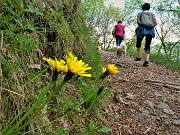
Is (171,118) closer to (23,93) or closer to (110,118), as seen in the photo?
(110,118)

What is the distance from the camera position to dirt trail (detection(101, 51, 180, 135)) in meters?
3.23

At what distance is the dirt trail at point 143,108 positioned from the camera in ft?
10.6

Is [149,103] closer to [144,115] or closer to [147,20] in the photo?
[144,115]

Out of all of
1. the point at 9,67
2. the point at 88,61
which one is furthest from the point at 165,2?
the point at 9,67

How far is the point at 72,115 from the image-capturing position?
8.36 ft

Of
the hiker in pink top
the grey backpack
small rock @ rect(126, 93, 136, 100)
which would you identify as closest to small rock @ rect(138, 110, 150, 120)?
small rock @ rect(126, 93, 136, 100)

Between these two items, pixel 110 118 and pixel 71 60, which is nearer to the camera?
pixel 71 60

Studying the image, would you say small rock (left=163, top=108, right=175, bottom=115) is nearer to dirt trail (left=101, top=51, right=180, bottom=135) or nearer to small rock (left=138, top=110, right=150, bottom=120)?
dirt trail (left=101, top=51, right=180, bottom=135)

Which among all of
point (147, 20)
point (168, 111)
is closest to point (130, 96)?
point (168, 111)

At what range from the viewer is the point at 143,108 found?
3879 mm

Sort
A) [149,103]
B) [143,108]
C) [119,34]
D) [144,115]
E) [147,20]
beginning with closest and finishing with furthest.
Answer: [144,115] < [143,108] < [149,103] < [147,20] < [119,34]

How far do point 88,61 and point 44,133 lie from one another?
6.95 feet

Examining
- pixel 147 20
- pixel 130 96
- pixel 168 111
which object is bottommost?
pixel 168 111

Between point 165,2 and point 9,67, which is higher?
point 165,2
